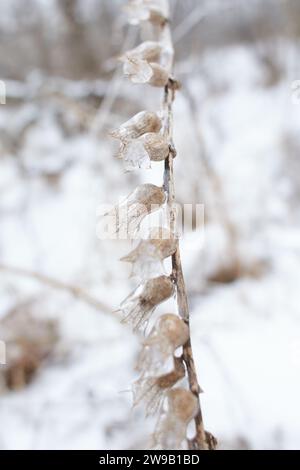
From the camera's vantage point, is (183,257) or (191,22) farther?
(183,257)

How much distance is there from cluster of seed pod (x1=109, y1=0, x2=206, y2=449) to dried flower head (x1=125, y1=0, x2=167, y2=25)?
187 mm

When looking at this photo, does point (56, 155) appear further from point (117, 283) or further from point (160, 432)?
point (160, 432)

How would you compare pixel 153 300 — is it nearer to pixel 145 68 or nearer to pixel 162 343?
pixel 162 343

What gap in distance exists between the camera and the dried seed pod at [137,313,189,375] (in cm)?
33

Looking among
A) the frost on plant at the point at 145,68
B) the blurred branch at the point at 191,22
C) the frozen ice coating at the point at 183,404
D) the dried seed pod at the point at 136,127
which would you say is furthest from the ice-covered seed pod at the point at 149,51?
the blurred branch at the point at 191,22

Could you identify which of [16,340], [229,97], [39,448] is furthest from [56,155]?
[39,448]

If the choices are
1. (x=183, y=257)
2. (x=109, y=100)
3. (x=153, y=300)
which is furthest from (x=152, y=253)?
(x=183, y=257)

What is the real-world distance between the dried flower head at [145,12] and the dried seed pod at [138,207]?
0.30m

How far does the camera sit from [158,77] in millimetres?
452

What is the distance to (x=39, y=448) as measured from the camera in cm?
121

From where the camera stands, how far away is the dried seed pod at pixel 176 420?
1.09ft

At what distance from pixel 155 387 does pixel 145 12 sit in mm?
455
